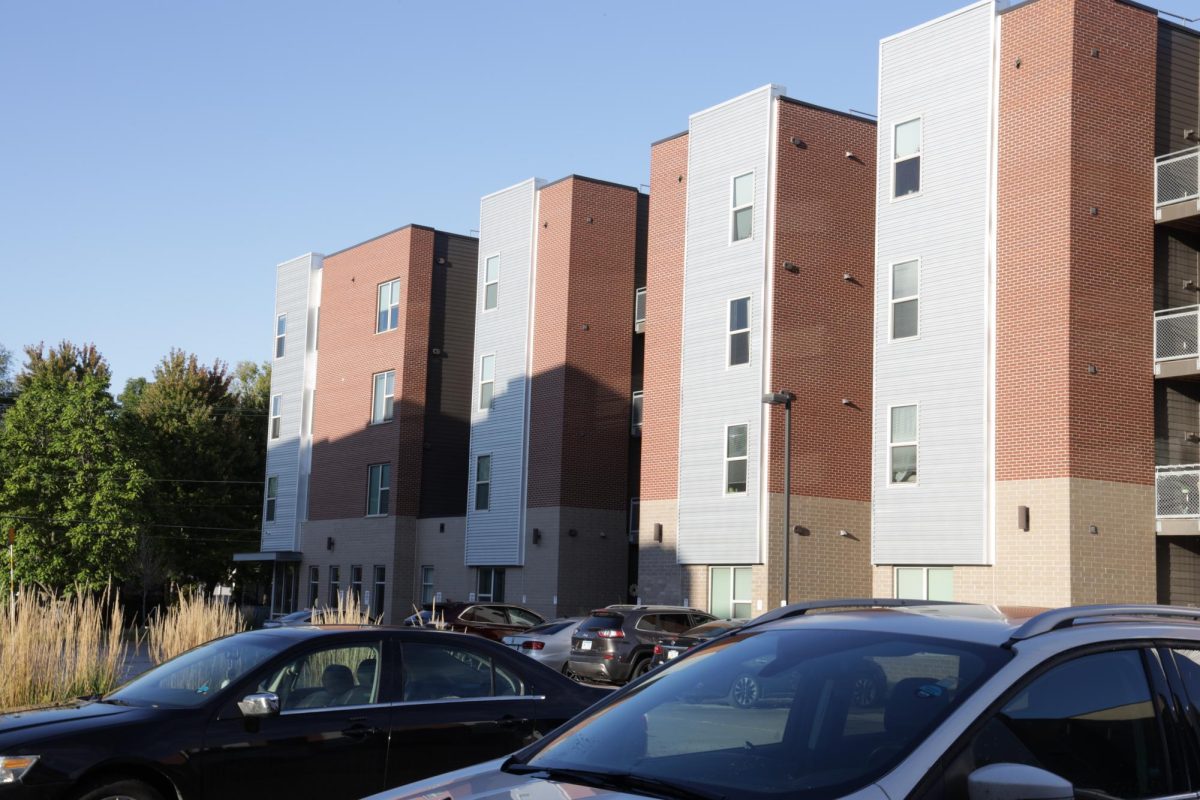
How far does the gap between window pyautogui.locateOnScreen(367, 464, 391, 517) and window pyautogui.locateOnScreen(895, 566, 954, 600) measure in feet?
71.2

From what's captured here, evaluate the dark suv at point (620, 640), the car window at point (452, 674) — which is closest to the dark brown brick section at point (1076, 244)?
the dark suv at point (620, 640)

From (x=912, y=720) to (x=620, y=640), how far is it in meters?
20.4

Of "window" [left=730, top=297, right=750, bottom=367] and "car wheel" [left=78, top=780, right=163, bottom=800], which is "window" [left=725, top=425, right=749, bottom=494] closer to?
"window" [left=730, top=297, right=750, bottom=367]

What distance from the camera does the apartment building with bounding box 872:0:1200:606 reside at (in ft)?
84.9

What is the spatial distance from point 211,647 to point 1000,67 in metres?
22.7

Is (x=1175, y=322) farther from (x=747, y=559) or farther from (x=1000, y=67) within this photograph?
(x=747, y=559)

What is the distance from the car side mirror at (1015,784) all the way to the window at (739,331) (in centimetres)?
2868

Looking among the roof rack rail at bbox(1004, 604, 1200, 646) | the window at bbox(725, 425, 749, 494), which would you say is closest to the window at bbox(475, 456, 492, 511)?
the window at bbox(725, 425, 749, 494)

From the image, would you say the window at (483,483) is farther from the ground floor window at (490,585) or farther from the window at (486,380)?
the ground floor window at (490,585)

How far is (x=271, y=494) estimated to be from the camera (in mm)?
53750

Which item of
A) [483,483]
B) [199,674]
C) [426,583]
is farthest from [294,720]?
[426,583]

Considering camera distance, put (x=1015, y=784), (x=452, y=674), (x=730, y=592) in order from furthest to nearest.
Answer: (x=730, y=592), (x=452, y=674), (x=1015, y=784)

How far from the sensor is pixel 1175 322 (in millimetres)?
26766

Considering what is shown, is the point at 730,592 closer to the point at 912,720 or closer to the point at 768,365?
the point at 768,365
